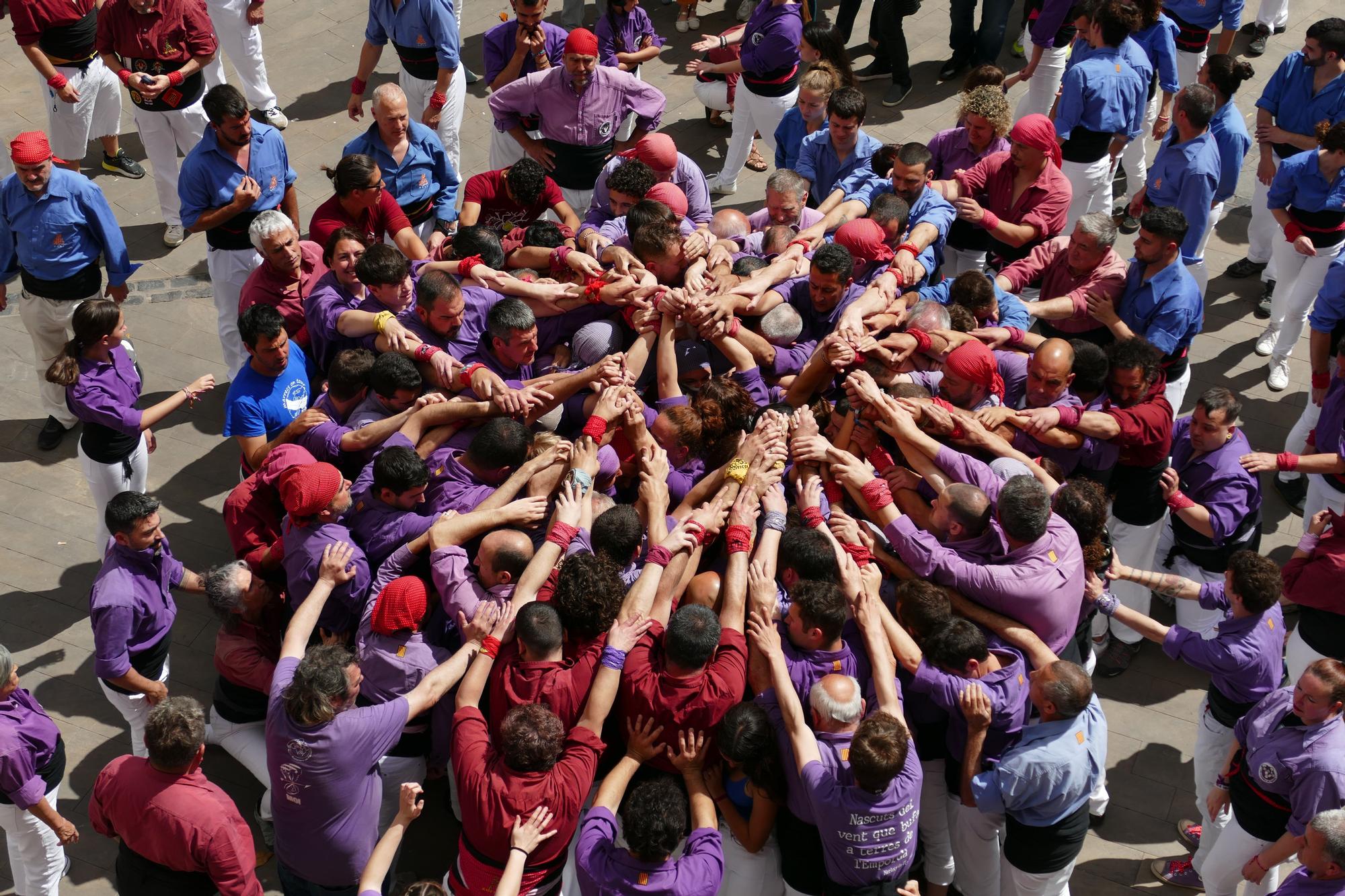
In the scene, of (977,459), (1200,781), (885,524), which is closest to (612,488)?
(885,524)

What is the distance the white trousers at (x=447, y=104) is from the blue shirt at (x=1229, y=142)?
503 centimetres

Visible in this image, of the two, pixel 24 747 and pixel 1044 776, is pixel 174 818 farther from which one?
pixel 1044 776

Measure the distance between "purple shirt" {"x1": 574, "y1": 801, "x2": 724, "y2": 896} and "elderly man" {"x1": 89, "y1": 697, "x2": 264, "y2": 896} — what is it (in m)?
1.41

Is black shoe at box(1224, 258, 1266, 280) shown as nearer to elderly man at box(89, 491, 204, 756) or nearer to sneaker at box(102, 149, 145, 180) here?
elderly man at box(89, 491, 204, 756)

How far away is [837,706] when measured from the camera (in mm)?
5199

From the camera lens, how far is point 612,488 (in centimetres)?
652

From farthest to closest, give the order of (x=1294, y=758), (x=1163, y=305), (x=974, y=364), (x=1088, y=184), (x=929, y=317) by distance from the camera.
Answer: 1. (x=1088, y=184)
2. (x=1163, y=305)
3. (x=929, y=317)
4. (x=974, y=364)
5. (x=1294, y=758)

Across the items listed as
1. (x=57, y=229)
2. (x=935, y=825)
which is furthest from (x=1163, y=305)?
(x=57, y=229)

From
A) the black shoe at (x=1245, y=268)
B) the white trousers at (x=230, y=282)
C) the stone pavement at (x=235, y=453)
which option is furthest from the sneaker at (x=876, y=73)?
the white trousers at (x=230, y=282)

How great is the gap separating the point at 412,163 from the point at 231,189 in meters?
1.17

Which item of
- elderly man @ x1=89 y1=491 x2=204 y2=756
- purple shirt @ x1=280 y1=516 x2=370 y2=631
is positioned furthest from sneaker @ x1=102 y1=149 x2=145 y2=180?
purple shirt @ x1=280 y1=516 x2=370 y2=631

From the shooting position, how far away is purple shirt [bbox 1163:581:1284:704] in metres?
5.84

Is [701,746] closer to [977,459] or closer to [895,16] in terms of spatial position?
[977,459]

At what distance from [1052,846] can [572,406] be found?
3156mm
